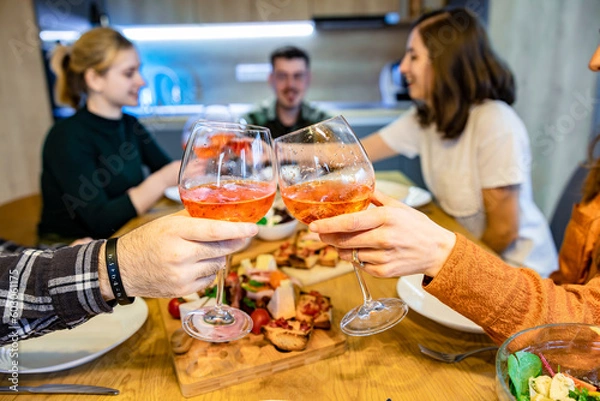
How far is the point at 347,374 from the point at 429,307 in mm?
261

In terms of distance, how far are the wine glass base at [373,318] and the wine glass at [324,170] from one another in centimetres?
20

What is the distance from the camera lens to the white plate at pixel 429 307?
87cm

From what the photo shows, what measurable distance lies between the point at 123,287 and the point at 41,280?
0.14 metres

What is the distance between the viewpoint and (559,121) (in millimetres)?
2688

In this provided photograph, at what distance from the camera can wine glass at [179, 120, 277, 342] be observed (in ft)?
2.33

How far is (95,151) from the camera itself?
2.00 m

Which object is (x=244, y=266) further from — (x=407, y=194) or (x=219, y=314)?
(x=407, y=194)

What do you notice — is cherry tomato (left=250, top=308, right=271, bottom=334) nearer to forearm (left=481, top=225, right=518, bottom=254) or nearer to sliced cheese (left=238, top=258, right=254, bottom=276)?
sliced cheese (left=238, top=258, right=254, bottom=276)

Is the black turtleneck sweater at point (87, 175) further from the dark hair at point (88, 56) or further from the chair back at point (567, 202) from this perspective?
the chair back at point (567, 202)

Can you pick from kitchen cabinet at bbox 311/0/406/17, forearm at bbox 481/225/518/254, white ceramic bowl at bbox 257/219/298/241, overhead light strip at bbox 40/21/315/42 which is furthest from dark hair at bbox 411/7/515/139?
overhead light strip at bbox 40/21/315/42

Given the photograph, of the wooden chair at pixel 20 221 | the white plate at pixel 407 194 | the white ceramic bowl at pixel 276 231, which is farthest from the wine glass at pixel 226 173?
the wooden chair at pixel 20 221

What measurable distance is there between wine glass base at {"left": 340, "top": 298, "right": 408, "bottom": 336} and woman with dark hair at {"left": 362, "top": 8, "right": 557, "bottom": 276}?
1033 millimetres

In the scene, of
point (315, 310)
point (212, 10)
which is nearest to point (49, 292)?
point (315, 310)

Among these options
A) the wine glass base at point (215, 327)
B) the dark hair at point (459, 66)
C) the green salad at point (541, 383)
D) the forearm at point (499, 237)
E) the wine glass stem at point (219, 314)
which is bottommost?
the forearm at point (499, 237)
